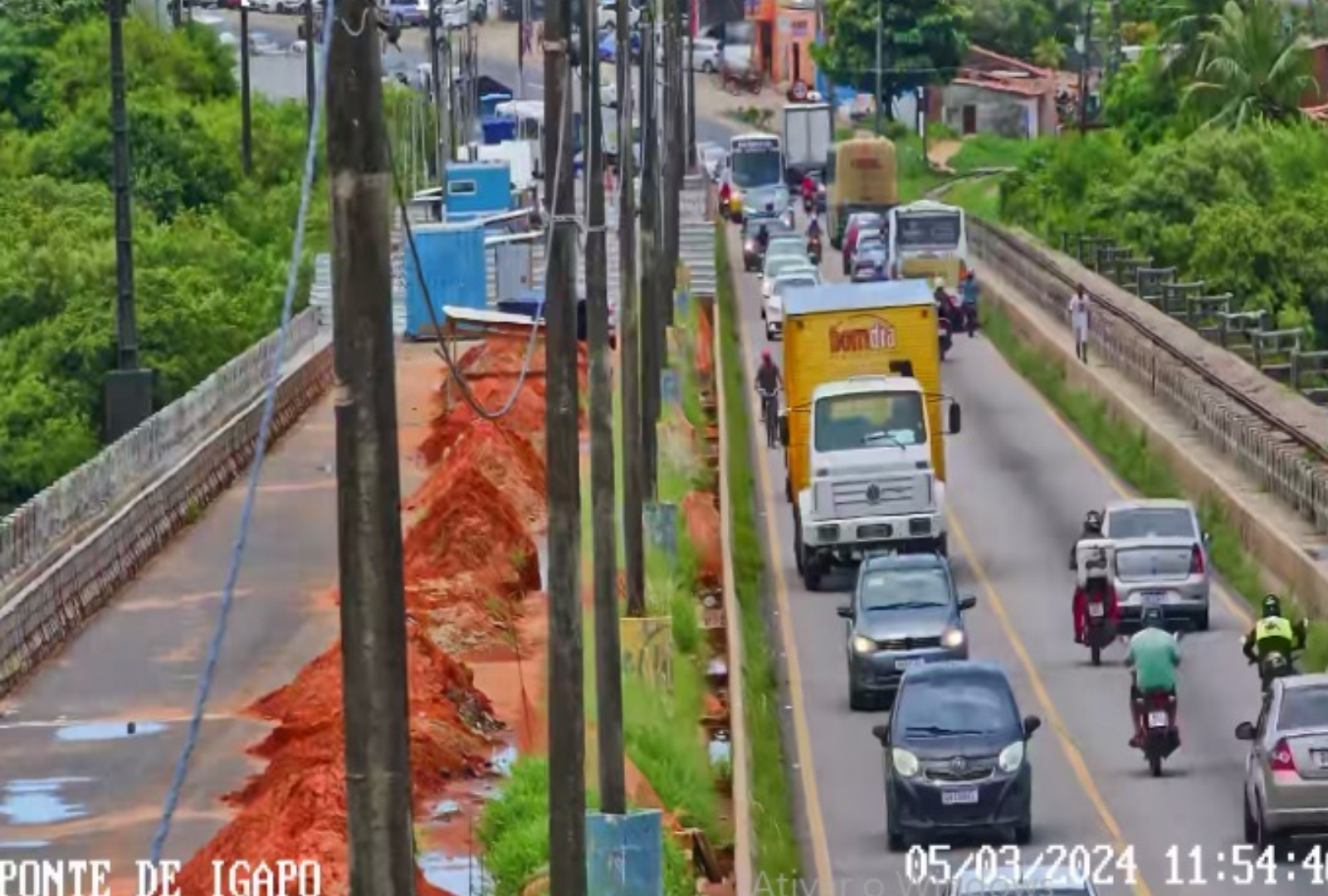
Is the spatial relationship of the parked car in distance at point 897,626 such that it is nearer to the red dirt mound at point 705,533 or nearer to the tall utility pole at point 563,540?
the red dirt mound at point 705,533

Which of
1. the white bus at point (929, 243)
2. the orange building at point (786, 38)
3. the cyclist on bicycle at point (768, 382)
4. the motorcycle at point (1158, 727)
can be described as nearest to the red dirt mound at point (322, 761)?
the motorcycle at point (1158, 727)

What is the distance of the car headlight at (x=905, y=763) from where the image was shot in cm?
2656

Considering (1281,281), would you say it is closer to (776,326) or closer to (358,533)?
(776,326)

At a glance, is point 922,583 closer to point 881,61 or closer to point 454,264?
point 454,264

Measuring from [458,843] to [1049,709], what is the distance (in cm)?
989

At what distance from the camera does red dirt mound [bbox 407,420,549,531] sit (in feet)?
149

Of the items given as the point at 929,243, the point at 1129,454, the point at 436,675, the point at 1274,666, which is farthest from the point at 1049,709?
the point at 929,243

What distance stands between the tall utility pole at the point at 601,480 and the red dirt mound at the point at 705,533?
1265 cm

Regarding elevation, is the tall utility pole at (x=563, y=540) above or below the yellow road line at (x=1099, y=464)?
above

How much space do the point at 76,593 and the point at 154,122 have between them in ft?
165

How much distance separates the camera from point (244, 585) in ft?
134

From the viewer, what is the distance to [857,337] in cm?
4362

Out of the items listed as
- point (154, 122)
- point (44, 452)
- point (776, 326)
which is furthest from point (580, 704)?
point (154, 122)

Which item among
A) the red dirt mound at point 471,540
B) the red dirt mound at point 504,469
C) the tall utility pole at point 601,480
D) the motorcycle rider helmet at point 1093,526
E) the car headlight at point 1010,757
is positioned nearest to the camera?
the tall utility pole at point 601,480
